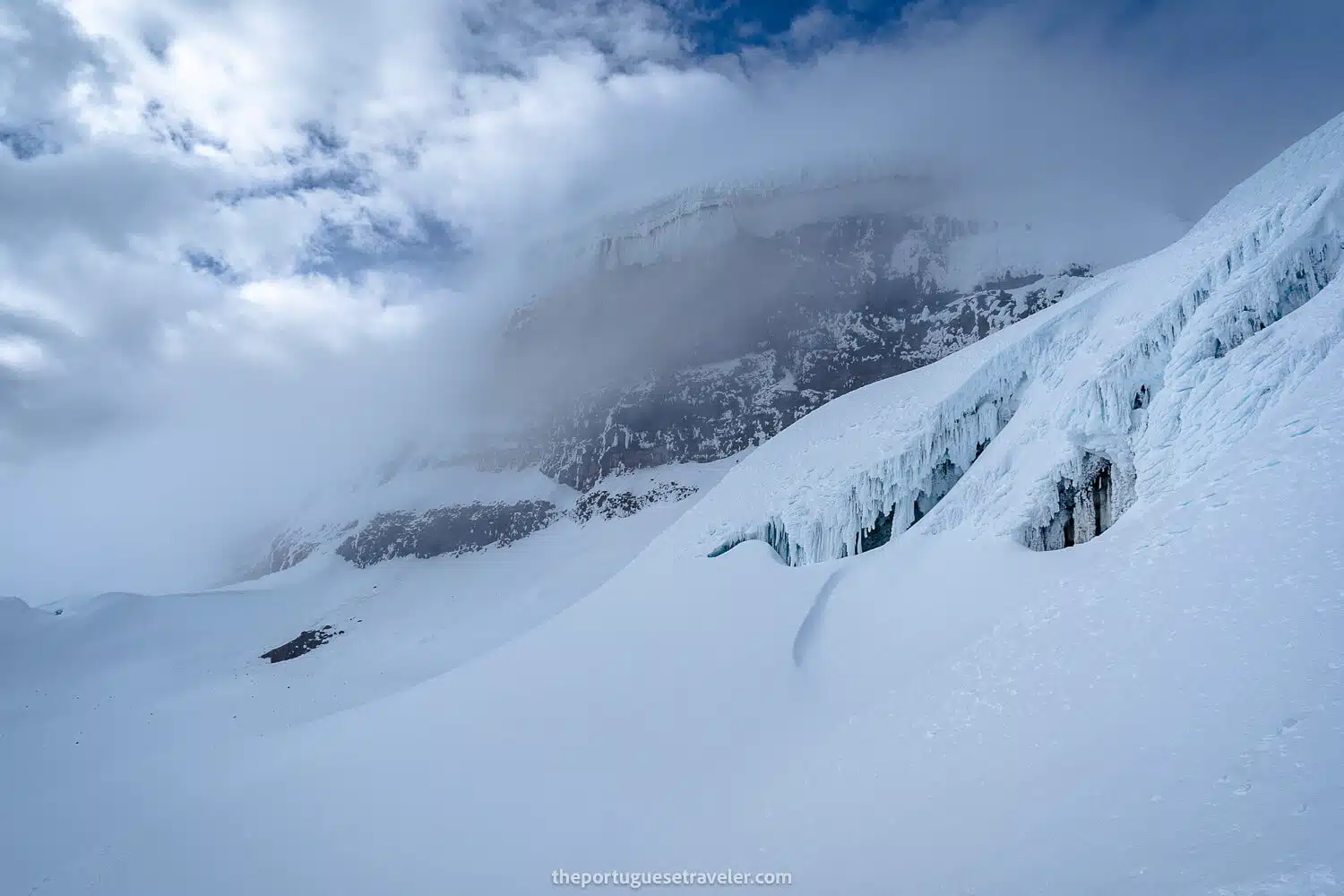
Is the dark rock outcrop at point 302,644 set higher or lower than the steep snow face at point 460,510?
lower

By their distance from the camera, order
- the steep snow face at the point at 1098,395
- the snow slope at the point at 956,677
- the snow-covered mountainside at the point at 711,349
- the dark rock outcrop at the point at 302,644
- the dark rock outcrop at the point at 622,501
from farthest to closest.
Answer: the snow-covered mountainside at the point at 711,349
the dark rock outcrop at the point at 622,501
the dark rock outcrop at the point at 302,644
the steep snow face at the point at 1098,395
the snow slope at the point at 956,677

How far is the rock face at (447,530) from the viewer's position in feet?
313

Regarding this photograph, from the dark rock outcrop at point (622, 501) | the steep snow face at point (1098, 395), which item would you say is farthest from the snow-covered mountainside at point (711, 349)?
the steep snow face at point (1098, 395)

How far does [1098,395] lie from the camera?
12.9m

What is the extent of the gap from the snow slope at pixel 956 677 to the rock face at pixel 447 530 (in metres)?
72.1

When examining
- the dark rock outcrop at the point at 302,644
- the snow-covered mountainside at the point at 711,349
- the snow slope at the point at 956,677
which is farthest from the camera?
the snow-covered mountainside at the point at 711,349

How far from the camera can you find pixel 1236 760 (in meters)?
5.50

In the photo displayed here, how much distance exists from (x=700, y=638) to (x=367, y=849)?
26.6ft

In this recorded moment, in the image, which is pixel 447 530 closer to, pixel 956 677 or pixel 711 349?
pixel 711 349

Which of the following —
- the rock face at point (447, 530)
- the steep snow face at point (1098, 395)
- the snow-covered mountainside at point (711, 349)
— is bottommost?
the steep snow face at point (1098, 395)

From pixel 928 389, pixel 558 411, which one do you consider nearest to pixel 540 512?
pixel 558 411

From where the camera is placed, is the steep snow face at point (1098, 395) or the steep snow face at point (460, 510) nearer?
the steep snow face at point (1098, 395)

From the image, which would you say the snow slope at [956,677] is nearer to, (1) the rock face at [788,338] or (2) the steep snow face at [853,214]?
(1) the rock face at [788,338]

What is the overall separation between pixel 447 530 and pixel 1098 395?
9714cm
